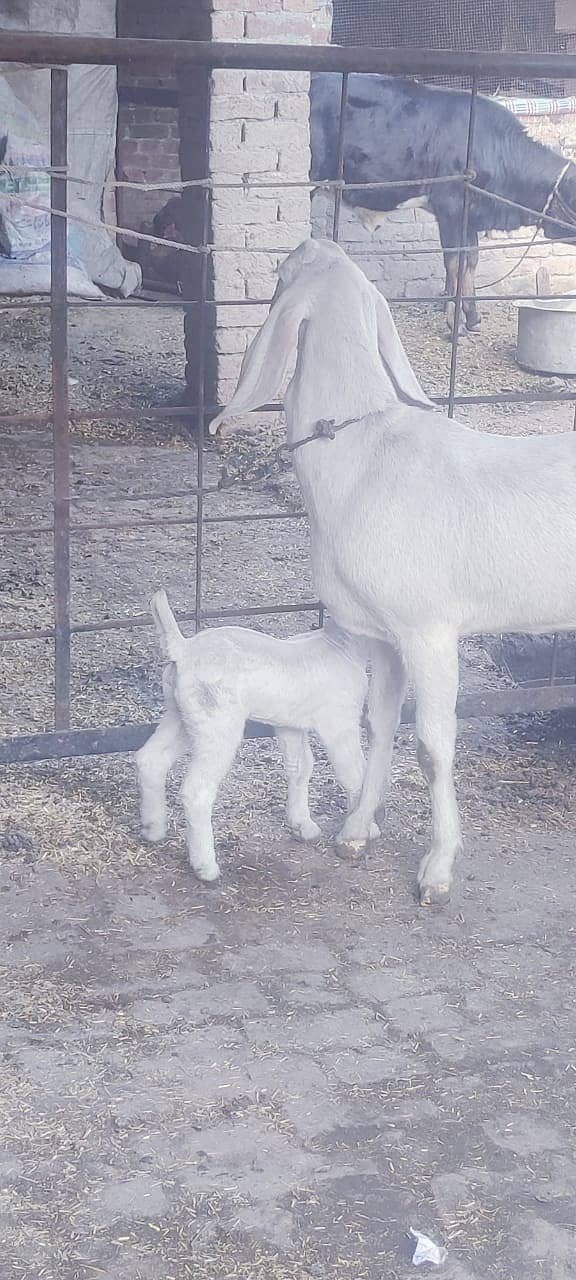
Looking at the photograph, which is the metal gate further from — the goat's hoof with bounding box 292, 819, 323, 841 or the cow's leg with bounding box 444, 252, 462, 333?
the cow's leg with bounding box 444, 252, 462, 333

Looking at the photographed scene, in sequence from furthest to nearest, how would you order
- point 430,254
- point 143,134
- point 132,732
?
point 143,134 < point 430,254 < point 132,732

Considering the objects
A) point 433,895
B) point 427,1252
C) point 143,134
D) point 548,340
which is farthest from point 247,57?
point 143,134

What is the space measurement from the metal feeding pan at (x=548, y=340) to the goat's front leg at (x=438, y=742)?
574cm

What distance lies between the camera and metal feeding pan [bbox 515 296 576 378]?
8625 millimetres

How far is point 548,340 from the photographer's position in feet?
28.9

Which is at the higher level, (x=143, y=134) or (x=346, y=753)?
(x=143, y=134)

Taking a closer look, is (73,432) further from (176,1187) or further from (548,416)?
(176,1187)

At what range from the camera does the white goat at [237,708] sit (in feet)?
11.0

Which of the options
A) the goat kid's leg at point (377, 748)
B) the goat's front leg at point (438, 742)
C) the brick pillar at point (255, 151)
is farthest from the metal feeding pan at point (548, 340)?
the goat's front leg at point (438, 742)

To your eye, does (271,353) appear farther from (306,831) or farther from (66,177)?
(306,831)

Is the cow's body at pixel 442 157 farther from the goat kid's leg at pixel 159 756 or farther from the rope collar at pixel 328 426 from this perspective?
the goat kid's leg at pixel 159 756

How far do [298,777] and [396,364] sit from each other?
1.06 meters

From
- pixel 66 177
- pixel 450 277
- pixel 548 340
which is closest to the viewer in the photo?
pixel 66 177

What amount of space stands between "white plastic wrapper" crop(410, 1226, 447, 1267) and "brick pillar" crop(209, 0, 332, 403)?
5.52 m
